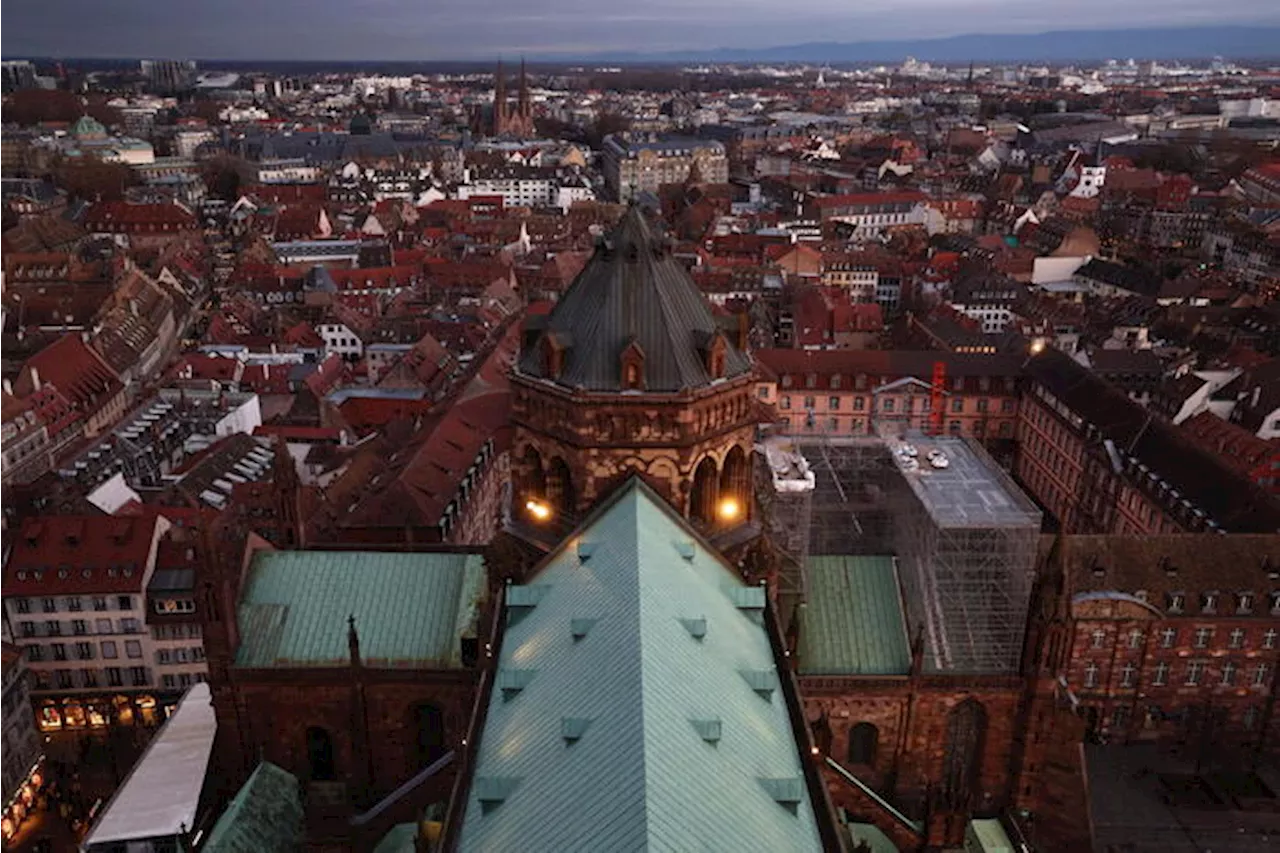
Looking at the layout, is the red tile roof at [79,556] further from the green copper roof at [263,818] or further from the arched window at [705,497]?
the arched window at [705,497]

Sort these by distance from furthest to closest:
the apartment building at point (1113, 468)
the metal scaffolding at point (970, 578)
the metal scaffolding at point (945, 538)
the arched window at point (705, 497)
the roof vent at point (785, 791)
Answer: the apartment building at point (1113, 468)
the metal scaffolding at point (945, 538)
the metal scaffolding at point (970, 578)
the arched window at point (705, 497)
the roof vent at point (785, 791)

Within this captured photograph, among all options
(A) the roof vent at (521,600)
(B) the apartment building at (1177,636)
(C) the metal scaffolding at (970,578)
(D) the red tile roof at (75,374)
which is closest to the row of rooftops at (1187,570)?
(B) the apartment building at (1177,636)

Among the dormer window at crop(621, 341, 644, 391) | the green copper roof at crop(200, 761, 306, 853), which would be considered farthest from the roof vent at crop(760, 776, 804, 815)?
the green copper roof at crop(200, 761, 306, 853)

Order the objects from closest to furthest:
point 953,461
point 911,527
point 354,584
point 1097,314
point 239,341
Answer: point 354,584 → point 911,527 → point 953,461 → point 239,341 → point 1097,314

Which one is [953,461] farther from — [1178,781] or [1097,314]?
[1097,314]

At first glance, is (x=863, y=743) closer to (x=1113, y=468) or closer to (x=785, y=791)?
(x=785, y=791)

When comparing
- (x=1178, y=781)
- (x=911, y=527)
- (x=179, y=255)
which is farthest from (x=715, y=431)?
(x=179, y=255)
